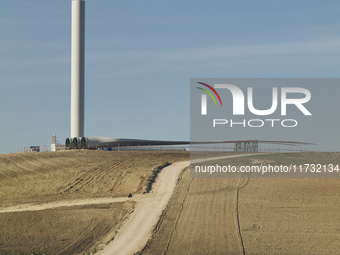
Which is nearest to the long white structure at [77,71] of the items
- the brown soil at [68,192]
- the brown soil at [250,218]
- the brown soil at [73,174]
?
the brown soil at [73,174]

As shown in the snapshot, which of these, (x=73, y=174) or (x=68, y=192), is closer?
(x=68, y=192)

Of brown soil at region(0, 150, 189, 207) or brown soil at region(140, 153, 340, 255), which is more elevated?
brown soil at region(0, 150, 189, 207)

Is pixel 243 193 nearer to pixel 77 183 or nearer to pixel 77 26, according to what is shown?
pixel 77 183

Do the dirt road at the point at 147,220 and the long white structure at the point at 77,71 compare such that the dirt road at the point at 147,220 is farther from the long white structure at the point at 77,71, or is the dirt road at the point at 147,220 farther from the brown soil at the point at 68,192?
the long white structure at the point at 77,71

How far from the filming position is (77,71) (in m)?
76.8

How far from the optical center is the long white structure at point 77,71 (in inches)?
3027

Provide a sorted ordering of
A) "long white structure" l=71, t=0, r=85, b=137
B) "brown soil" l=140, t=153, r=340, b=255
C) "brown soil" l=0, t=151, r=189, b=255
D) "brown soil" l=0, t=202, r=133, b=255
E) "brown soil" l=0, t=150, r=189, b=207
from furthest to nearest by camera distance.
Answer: "long white structure" l=71, t=0, r=85, b=137, "brown soil" l=0, t=150, r=189, b=207, "brown soil" l=0, t=151, r=189, b=255, "brown soil" l=0, t=202, r=133, b=255, "brown soil" l=140, t=153, r=340, b=255

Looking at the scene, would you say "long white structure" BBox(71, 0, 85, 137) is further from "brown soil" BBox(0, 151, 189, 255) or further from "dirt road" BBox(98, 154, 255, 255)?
"dirt road" BBox(98, 154, 255, 255)

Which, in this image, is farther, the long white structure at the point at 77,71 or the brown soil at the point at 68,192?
the long white structure at the point at 77,71

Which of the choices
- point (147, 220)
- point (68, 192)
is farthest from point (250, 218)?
point (68, 192)

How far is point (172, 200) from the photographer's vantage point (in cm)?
3956

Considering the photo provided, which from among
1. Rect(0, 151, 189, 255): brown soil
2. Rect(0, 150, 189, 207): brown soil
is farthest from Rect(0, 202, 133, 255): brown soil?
Rect(0, 150, 189, 207): brown soil

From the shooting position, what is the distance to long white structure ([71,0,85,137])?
252ft

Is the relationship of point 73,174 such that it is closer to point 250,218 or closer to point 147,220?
point 147,220
